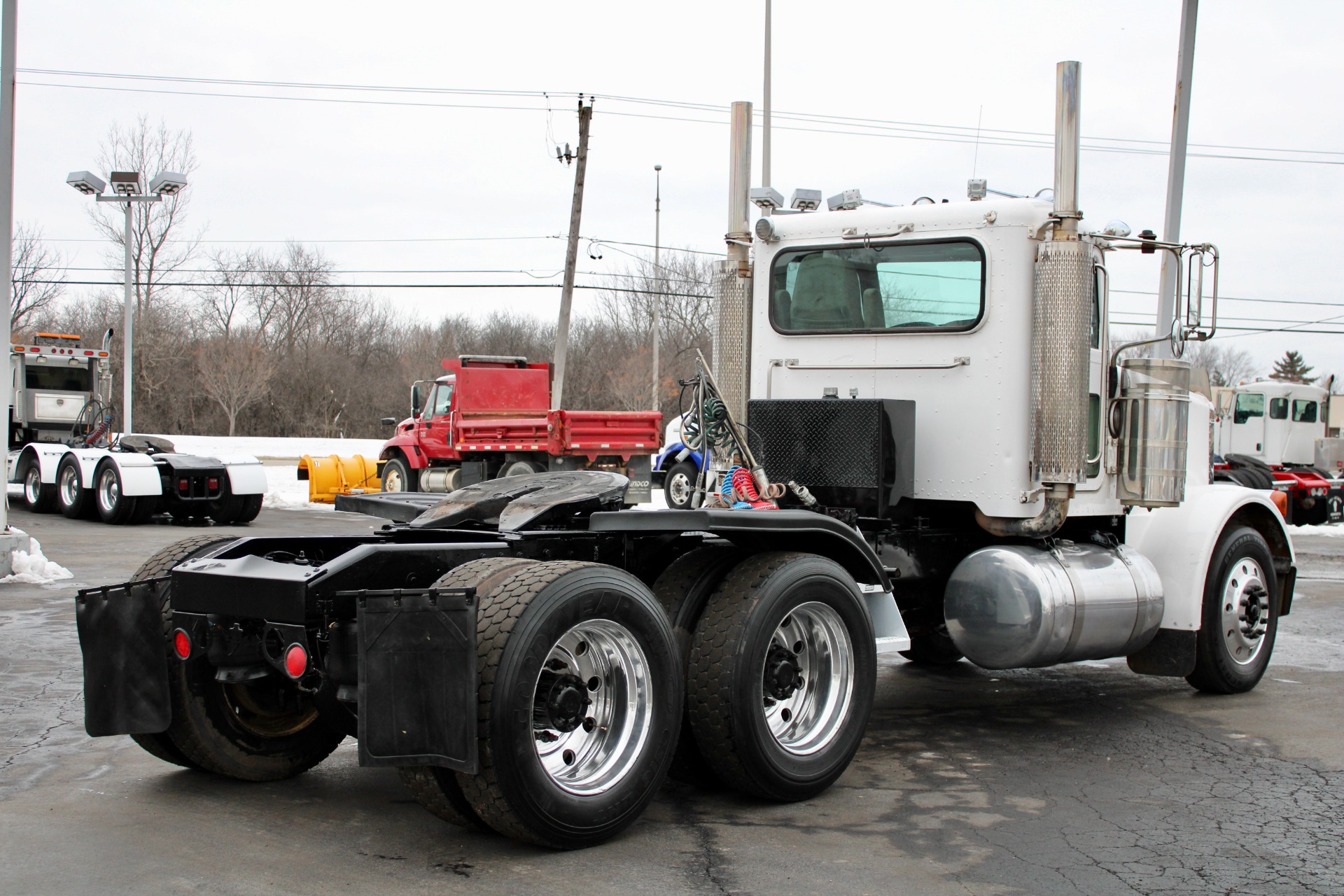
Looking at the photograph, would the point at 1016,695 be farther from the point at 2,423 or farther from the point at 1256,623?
the point at 2,423

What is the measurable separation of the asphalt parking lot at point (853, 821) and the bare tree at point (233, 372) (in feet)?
155

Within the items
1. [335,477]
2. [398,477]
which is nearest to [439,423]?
[398,477]

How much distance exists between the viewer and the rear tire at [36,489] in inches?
832

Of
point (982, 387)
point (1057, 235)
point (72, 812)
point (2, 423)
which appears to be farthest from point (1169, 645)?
point (2, 423)

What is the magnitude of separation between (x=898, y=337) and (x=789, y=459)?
0.94 meters

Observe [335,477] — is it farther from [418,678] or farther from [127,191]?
[418,678]

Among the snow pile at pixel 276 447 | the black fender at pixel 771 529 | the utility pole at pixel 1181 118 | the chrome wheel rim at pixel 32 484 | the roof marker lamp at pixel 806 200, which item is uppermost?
the utility pole at pixel 1181 118

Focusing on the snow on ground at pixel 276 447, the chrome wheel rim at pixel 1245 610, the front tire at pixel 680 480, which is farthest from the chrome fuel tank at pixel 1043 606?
the snow on ground at pixel 276 447

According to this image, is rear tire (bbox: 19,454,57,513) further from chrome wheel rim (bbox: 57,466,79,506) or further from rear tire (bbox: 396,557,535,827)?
rear tire (bbox: 396,557,535,827)

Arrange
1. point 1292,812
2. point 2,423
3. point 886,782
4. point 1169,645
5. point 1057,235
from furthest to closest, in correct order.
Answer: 1. point 2,423
2. point 1169,645
3. point 1057,235
4. point 886,782
5. point 1292,812

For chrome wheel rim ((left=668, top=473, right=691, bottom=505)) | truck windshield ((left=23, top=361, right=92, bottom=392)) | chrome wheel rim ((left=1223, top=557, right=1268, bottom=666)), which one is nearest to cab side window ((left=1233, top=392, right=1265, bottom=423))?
chrome wheel rim ((left=668, top=473, right=691, bottom=505))

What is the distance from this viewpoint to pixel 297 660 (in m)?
4.40

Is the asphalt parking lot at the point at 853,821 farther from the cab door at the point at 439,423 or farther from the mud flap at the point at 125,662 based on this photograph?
the cab door at the point at 439,423

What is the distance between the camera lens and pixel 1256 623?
763cm
